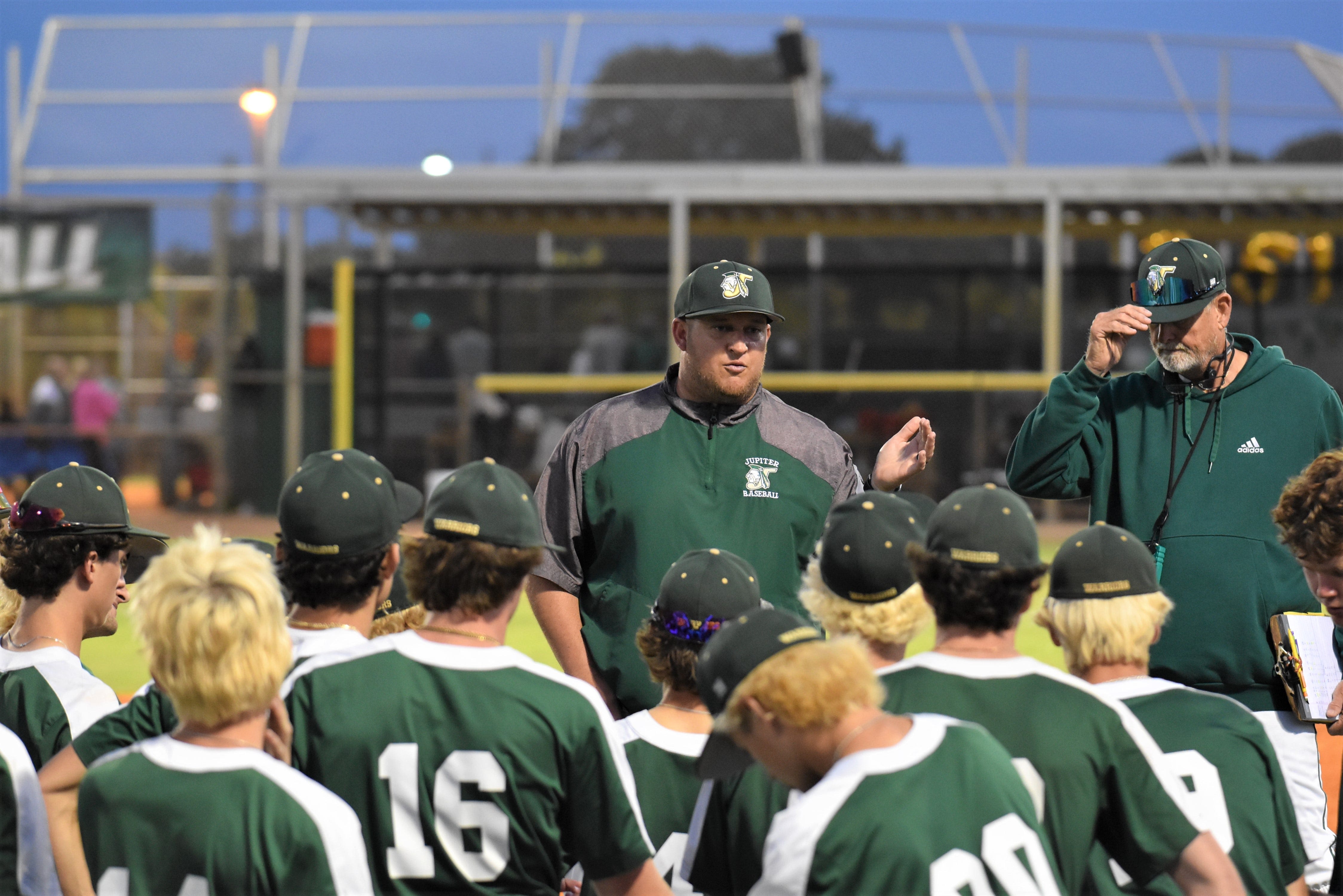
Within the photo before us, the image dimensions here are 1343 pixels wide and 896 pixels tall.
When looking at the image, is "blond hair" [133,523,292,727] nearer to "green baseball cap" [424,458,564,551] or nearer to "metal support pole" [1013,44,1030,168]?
"green baseball cap" [424,458,564,551]

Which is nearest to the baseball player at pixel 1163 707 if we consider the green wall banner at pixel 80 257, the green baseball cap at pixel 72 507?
the green baseball cap at pixel 72 507

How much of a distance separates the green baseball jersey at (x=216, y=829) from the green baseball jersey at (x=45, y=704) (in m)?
0.90

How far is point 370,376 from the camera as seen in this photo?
15.9m

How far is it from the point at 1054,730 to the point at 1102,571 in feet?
1.67

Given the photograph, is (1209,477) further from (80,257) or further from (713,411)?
(80,257)

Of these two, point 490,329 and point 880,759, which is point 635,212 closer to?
point 490,329

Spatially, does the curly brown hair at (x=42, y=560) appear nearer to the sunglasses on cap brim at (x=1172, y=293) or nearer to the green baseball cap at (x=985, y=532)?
the green baseball cap at (x=985, y=532)

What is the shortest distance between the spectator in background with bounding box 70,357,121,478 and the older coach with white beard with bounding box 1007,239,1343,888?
15.5 metres

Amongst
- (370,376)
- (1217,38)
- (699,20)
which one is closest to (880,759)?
(370,376)

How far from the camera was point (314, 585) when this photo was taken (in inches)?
119

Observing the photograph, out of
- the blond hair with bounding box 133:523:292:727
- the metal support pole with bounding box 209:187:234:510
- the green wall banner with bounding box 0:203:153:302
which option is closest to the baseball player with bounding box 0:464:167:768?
the blond hair with bounding box 133:523:292:727

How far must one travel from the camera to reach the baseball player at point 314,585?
288cm

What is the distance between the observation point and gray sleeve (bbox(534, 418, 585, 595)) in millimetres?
4211

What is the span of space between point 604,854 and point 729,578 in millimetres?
698
